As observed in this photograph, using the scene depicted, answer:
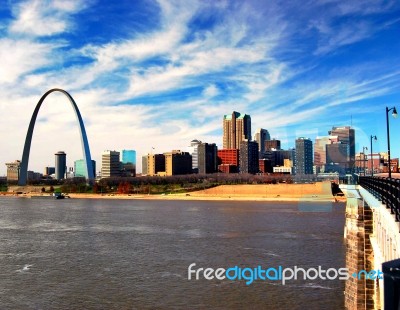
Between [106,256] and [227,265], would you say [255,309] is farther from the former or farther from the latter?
[106,256]

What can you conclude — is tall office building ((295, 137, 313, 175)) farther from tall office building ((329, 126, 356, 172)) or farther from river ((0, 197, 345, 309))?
river ((0, 197, 345, 309))

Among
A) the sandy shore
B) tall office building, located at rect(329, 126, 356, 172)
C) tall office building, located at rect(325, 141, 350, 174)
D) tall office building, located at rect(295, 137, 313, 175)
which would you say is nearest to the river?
tall office building, located at rect(329, 126, 356, 172)

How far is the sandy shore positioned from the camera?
12812cm

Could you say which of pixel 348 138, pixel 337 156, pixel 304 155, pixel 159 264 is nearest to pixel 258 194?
pixel 304 155

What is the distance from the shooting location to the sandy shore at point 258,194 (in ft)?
420

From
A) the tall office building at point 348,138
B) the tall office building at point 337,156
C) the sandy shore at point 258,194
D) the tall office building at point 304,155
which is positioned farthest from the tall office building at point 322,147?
the tall office building at point 304,155

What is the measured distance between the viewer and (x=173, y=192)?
15475cm

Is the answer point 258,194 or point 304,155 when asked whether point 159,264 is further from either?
point 304,155

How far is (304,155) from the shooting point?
6289 inches

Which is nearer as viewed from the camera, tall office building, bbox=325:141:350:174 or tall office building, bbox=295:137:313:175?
tall office building, bbox=325:141:350:174

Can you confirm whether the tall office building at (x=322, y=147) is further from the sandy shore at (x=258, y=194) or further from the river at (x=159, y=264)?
the river at (x=159, y=264)

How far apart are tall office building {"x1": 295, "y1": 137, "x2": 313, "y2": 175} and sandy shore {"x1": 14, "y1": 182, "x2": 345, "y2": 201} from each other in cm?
1628

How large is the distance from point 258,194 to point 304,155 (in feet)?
98.3

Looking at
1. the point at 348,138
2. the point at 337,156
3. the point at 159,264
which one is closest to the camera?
the point at 159,264
